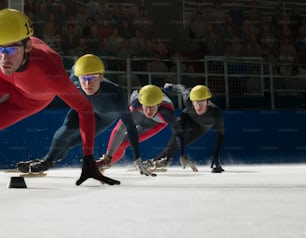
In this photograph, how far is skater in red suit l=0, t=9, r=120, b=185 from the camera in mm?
2438

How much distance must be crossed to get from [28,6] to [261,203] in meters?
5.52

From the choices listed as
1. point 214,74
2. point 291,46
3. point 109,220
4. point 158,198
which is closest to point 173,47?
point 214,74

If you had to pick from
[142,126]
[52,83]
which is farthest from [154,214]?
[142,126]

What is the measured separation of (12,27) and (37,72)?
0.26 metres

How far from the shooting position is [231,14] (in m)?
7.85

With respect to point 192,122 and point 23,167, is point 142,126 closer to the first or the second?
point 192,122

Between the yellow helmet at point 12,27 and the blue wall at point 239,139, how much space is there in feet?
10.6

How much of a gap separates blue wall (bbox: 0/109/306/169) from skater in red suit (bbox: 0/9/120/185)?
2787 mm

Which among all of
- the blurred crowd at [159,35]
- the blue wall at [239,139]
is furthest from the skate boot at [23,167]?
the blurred crowd at [159,35]

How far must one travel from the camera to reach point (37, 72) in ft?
8.43

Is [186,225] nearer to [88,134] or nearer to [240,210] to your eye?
[240,210]

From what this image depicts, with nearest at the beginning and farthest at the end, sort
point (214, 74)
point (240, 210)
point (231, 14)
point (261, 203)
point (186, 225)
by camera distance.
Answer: point (186, 225) → point (240, 210) → point (261, 203) → point (214, 74) → point (231, 14)

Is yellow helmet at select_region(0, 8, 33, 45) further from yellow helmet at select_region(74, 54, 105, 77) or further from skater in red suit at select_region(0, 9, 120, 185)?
yellow helmet at select_region(74, 54, 105, 77)

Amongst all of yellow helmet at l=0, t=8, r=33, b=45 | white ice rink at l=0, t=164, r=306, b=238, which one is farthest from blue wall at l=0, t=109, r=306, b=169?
white ice rink at l=0, t=164, r=306, b=238
